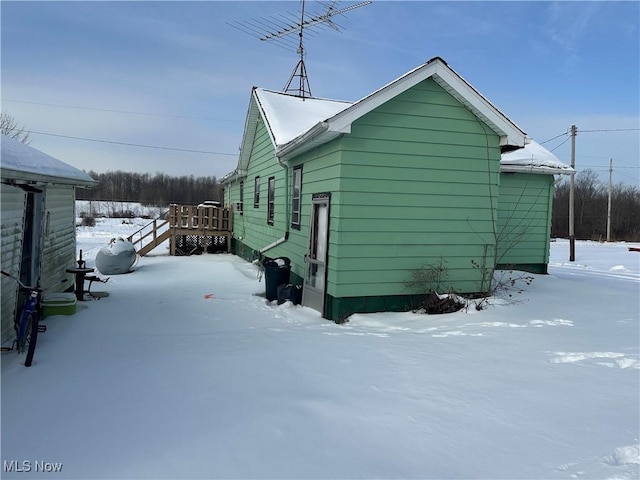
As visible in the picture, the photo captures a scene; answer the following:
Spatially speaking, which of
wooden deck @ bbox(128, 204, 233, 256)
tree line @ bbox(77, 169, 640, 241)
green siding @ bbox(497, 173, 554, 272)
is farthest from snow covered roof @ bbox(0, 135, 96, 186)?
tree line @ bbox(77, 169, 640, 241)

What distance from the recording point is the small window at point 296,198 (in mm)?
8930

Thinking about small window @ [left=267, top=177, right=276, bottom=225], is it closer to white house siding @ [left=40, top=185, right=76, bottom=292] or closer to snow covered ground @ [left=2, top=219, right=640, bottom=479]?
white house siding @ [left=40, top=185, right=76, bottom=292]

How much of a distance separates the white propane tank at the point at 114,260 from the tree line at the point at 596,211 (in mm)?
46323

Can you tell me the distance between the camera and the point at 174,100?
965 inches

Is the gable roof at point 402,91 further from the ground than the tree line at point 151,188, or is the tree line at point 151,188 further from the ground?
the tree line at point 151,188

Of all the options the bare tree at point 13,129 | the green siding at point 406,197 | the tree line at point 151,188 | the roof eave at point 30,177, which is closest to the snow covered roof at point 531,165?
the green siding at point 406,197

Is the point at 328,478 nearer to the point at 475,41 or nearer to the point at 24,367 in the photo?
the point at 24,367

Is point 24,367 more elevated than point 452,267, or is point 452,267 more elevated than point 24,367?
point 452,267

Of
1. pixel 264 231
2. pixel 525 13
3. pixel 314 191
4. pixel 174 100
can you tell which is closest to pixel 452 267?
pixel 314 191

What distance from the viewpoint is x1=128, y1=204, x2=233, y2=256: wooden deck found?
55.7ft

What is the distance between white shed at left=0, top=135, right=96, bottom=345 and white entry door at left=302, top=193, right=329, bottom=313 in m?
4.08

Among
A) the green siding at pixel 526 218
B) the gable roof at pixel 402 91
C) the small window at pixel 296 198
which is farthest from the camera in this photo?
the green siding at pixel 526 218

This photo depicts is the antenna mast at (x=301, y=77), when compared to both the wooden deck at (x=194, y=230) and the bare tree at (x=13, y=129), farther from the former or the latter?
the bare tree at (x=13, y=129)

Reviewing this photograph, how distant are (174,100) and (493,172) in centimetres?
2210
